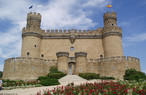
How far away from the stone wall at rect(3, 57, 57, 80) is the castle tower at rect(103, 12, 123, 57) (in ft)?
45.6

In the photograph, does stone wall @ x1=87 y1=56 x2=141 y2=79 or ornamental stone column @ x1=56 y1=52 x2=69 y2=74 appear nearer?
stone wall @ x1=87 y1=56 x2=141 y2=79

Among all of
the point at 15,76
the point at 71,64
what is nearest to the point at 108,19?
the point at 71,64

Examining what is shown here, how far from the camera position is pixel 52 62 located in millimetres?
29141

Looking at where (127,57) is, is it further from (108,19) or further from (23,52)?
(23,52)

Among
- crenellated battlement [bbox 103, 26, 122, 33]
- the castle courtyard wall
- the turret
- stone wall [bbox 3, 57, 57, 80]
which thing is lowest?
stone wall [bbox 3, 57, 57, 80]

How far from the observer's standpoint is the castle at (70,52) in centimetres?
2616

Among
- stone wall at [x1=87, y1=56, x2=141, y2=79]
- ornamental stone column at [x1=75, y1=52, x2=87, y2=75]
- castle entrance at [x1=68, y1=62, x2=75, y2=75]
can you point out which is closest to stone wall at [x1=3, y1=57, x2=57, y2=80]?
castle entrance at [x1=68, y1=62, x2=75, y2=75]

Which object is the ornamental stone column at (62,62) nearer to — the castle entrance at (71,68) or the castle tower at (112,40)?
the castle entrance at (71,68)

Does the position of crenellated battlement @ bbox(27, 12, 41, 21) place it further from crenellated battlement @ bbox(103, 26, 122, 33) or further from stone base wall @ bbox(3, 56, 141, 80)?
crenellated battlement @ bbox(103, 26, 122, 33)

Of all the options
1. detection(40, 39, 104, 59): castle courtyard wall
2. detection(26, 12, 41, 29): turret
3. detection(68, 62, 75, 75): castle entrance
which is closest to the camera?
detection(68, 62, 75, 75): castle entrance

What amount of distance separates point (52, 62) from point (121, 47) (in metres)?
14.5

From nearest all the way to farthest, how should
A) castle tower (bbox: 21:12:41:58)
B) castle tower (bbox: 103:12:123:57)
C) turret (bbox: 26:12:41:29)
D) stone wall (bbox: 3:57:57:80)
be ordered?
stone wall (bbox: 3:57:57:80) < castle tower (bbox: 103:12:123:57) < castle tower (bbox: 21:12:41:58) < turret (bbox: 26:12:41:29)

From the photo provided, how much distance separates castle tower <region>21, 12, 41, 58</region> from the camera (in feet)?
102

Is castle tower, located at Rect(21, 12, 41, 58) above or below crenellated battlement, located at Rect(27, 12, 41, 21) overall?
below
